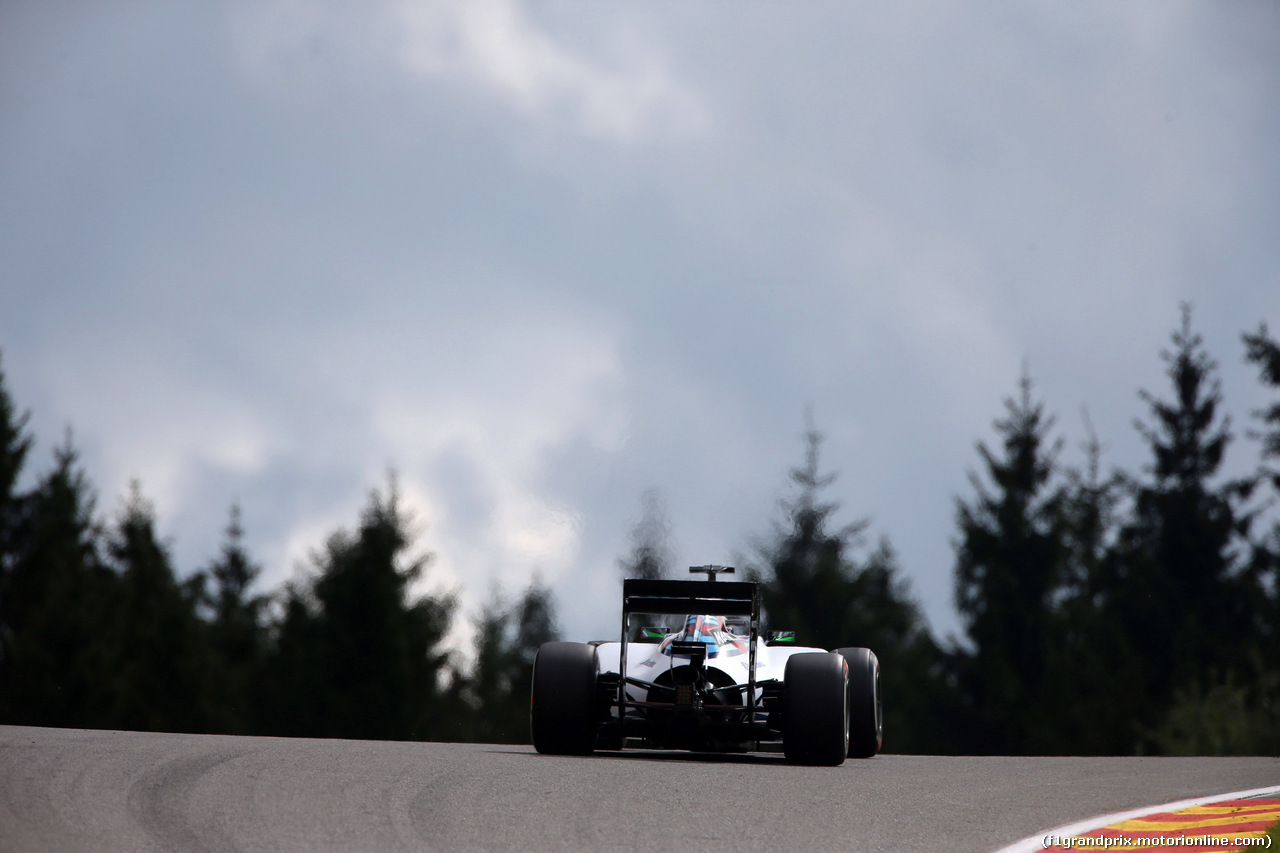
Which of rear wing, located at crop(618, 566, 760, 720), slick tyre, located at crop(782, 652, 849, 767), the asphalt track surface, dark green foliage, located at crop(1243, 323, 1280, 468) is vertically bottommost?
the asphalt track surface

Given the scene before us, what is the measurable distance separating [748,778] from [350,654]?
120 ft

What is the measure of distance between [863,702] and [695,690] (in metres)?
2.08

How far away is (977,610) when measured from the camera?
1978 inches

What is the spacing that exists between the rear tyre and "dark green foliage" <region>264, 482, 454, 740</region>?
3273cm

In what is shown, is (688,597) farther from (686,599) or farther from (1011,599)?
(1011,599)

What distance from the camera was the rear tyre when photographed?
13.2m

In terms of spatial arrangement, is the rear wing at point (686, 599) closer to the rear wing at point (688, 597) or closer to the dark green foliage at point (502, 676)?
the rear wing at point (688, 597)

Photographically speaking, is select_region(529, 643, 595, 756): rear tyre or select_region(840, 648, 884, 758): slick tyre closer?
select_region(529, 643, 595, 756): rear tyre

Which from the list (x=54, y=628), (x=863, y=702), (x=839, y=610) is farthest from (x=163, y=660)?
(x=863, y=702)

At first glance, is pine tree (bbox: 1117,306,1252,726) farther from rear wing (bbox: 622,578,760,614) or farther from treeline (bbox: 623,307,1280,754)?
rear wing (bbox: 622,578,760,614)

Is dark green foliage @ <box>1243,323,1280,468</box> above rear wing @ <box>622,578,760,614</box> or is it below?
above

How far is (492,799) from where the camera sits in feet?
28.5

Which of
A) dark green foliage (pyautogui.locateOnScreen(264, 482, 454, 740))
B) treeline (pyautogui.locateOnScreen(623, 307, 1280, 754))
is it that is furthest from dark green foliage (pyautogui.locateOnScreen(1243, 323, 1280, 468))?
dark green foliage (pyautogui.locateOnScreen(264, 482, 454, 740))

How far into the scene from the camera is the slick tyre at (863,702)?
14.2 meters
